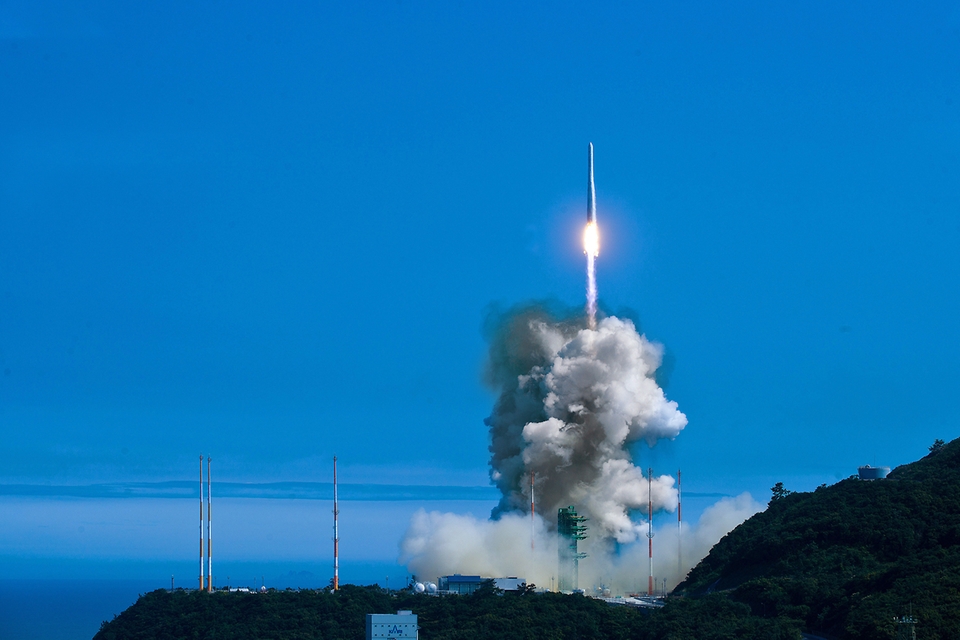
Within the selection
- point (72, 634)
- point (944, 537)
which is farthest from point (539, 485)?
point (72, 634)

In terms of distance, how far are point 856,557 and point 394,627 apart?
26.0 m

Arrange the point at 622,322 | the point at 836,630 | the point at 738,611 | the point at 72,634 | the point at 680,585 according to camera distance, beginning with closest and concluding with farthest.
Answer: the point at 836,630
the point at 738,611
the point at 680,585
the point at 622,322
the point at 72,634

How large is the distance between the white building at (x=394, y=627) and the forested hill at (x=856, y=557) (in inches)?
700

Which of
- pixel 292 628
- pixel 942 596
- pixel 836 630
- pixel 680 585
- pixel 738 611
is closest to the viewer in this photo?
pixel 942 596

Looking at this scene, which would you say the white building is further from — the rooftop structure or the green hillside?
the rooftop structure

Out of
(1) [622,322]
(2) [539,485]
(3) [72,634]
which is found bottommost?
(3) [72,634]

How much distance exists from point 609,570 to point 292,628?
22462 millimetres

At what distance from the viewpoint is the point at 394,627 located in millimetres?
73875

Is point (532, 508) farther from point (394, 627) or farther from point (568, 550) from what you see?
point (394, 627)

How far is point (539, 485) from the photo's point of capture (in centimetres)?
9738

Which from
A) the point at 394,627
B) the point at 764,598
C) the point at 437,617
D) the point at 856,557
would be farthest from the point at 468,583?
the point at 856,557

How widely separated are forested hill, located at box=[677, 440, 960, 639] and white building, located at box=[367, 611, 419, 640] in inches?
700

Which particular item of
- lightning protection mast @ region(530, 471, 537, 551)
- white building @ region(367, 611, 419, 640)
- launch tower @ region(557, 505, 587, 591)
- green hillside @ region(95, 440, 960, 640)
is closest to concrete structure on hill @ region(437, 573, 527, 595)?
green hillside @ region(95, 440, 960, 640)

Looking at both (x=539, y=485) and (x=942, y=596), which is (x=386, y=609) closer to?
(x=539, y=485)
